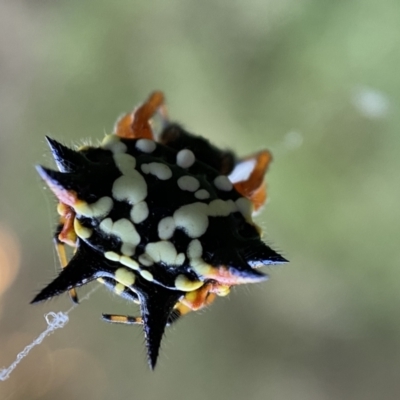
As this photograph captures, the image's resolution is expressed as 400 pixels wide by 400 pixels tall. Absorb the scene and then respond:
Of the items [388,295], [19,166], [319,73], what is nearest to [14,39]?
[19,166]

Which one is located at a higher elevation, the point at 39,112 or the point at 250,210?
the point at 39,112

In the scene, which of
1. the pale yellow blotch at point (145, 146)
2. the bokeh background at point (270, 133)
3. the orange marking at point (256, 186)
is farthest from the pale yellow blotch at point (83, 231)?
the bokeh background at point (270, 133)

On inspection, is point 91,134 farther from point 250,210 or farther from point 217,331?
point 250,210

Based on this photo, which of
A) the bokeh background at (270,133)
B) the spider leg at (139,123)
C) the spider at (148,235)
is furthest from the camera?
the bokeh background at (270,133)

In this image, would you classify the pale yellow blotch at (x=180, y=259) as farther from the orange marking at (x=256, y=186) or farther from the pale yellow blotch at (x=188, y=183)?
the orange marking at (x=256, y=186)

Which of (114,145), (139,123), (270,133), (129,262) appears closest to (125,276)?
(129,262)

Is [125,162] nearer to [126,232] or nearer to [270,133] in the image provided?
[126,232]
